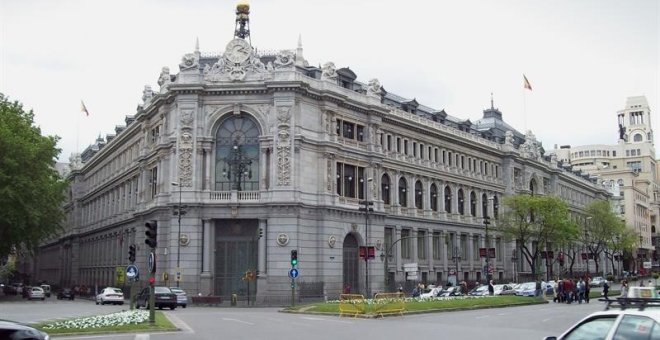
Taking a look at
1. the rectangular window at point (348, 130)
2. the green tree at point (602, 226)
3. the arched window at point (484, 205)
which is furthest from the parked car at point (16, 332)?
the green tree at point (602, 226)

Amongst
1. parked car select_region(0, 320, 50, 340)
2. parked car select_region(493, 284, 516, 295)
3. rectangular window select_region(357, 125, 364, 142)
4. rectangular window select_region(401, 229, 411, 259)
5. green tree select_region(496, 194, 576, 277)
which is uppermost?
rectangular window select_region(357, 125, 364, 142)

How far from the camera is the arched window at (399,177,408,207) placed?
251 feet

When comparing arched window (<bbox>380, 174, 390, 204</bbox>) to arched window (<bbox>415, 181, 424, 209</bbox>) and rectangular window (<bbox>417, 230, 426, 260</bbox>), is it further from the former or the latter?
rectangular window (<bbox>417, 230, 426, 260</bbox>)

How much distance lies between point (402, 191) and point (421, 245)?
677 cm

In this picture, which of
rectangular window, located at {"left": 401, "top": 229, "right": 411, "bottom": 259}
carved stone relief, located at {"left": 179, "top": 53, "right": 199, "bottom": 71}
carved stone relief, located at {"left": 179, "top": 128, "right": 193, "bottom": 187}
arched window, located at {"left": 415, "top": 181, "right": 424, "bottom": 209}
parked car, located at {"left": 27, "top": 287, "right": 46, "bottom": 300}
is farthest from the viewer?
arched window, located at {"left": 415, "top": 181, "right": 424, "bottom": 209}

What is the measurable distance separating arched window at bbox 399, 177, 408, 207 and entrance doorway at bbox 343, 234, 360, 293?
34.6 ft

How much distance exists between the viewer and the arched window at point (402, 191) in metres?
76.6

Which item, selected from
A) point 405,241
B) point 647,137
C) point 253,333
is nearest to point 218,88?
point 405,241

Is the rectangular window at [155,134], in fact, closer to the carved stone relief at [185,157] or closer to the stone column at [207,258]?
the carved stone relief at [185,157]

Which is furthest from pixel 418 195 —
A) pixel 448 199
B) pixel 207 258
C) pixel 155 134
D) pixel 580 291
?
pixel 155 134

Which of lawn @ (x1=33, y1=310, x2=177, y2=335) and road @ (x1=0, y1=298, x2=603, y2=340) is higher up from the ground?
lawn @ (x1=33, y1=310, x2=177, y2=335)

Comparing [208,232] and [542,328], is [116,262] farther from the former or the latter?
[542,328]

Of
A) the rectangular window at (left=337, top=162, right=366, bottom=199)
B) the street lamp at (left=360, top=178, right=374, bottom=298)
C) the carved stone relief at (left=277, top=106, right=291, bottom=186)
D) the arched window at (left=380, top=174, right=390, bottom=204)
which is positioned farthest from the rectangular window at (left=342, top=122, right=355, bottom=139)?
the carved stone relief at (left=277, top=106, right=291, bottom=186)

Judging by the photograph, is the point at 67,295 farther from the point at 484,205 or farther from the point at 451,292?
the point at 484,205
